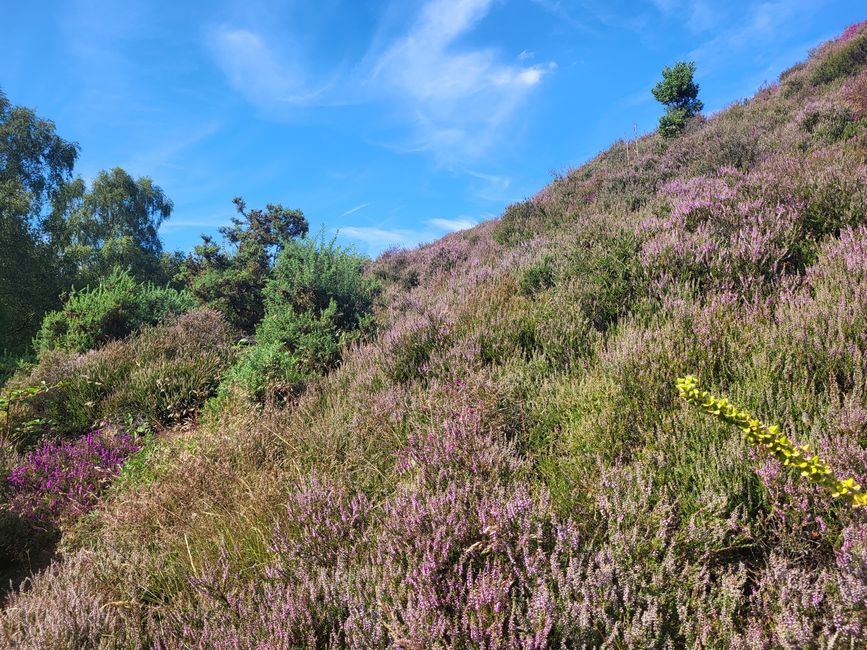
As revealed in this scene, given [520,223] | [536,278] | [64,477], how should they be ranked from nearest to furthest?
[64,477] → [536,278] → [520,223]

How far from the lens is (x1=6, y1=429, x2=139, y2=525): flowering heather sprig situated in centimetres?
414

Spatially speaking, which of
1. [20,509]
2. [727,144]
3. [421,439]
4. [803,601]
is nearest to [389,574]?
[421,439]

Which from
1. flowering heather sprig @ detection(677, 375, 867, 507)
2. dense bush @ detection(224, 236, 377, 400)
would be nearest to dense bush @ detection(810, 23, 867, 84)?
dense bush @ detection(224, 236, 377, 400)

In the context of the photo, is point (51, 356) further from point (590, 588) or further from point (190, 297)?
point (590, 588)

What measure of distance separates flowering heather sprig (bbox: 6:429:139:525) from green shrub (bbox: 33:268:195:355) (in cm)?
460

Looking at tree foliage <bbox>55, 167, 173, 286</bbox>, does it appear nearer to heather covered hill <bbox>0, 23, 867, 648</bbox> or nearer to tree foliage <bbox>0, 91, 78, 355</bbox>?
tree foliage <bbox>0, 91, 78, 355</bbox>

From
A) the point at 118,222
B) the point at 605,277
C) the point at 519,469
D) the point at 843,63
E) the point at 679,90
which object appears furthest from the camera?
the point at 118,222

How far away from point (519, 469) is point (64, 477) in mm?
4587

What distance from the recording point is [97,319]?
917 centimetres

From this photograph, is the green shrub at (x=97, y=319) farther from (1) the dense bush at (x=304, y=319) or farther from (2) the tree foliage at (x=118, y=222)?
(2) the tree foliage at (x=118, y=222)

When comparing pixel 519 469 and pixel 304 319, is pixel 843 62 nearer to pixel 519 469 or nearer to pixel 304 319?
pixel 304 319

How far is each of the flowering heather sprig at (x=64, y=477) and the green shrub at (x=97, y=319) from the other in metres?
4.60

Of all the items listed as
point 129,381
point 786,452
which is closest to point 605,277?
point 786,452

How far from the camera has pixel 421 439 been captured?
3113 mm
